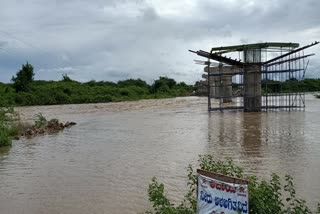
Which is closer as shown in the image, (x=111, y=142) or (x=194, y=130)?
(x=111, y=142)

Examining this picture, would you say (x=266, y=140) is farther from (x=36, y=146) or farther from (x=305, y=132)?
(x=36, y=146)

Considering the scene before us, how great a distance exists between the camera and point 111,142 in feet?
54.7

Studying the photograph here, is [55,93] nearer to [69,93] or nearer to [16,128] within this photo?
[69,93]

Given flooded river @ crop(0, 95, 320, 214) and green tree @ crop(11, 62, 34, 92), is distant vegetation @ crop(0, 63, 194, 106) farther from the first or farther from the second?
flooded river @ crop(0, 95, 320, 214)

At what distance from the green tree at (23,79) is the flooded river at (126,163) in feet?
146

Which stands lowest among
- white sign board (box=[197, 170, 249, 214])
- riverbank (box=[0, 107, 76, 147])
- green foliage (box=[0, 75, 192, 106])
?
riverbank (box=[0, 107, 76, 147])

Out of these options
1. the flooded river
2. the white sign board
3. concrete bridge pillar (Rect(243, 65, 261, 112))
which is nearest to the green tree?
concrete bridge pillar (Rect(243, 65, 261, 112))

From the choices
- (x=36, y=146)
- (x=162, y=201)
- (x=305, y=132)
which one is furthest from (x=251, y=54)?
(x=162, y=201)

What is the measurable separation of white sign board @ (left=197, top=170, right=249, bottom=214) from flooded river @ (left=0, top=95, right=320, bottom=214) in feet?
9.71

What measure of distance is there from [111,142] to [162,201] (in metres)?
11.8

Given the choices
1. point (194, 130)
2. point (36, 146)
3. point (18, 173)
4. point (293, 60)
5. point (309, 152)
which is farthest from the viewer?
point (293, 60)

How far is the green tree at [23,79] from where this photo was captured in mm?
61469

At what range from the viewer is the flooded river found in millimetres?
8125

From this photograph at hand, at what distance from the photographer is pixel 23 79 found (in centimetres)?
6209
